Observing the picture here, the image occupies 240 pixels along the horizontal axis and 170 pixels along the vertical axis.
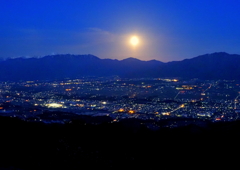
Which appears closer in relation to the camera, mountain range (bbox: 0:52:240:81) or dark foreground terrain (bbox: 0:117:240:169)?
dark foreground terrain (bbox: 0:117:240:169)

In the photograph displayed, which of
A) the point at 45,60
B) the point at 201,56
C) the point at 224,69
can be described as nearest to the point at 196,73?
the point at 224,69

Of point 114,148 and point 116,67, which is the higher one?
point 116,67

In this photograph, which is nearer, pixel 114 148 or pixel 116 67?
pixel 114 148

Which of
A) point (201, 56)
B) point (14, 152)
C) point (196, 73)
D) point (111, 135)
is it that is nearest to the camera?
point (14, 152)

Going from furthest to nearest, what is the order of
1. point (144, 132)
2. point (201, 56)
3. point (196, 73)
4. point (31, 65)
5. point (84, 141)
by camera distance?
1. point (31, 65)
2. point (201, 56)
3. point (196, 73)
4. point (144, 132)
5. point (84, 141)

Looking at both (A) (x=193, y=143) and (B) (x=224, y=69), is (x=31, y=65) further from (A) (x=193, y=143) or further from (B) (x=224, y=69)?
(A) (x=193, y=143)
